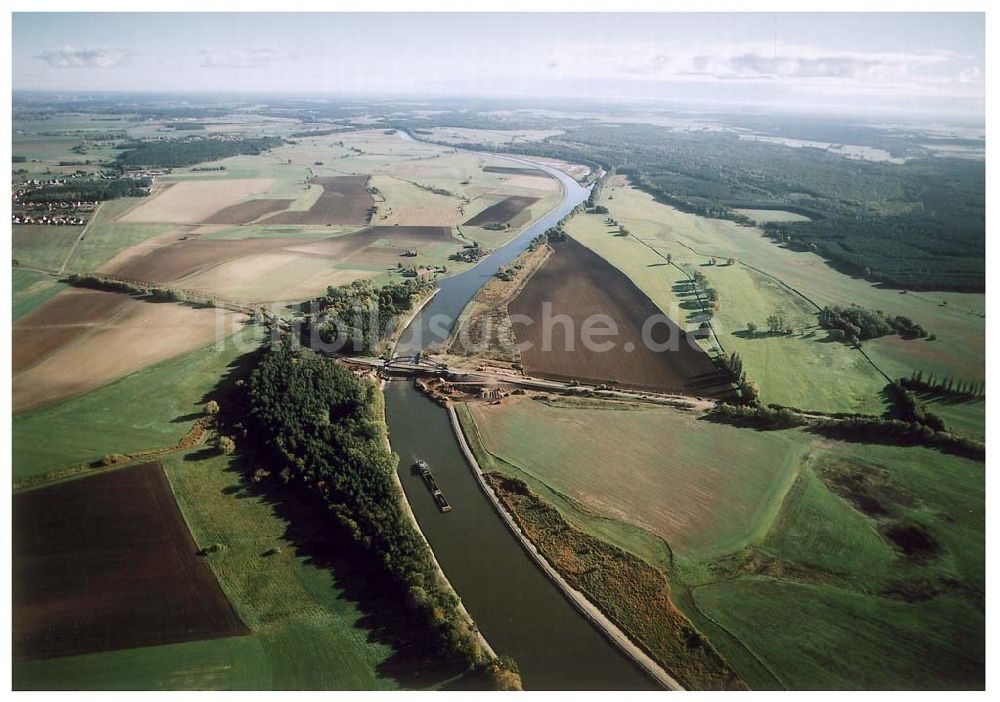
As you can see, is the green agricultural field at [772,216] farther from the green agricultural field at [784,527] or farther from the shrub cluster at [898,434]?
the green agricultural field at [784,527]

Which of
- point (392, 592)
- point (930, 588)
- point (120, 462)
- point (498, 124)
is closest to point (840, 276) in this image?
point (930, 588)

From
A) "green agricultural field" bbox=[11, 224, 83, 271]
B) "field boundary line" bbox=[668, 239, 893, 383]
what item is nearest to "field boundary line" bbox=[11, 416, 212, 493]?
"green agricultural field" bbox=[11, 224, 83, 271]

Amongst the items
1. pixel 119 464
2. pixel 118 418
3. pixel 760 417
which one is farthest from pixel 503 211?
pixel 119 464

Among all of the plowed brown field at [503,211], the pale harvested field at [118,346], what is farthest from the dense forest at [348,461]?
the plowed brown field at [503,211]

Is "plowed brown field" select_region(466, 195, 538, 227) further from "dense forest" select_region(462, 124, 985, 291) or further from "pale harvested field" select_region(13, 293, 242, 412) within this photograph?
"pale harvested field" select_region(13, 293, 242, 412)

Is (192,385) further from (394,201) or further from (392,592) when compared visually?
(394,201)
